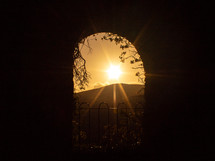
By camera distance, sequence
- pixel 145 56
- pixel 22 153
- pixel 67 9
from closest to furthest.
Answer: pixel 22 153, pixel 67 9, pixel 145 56

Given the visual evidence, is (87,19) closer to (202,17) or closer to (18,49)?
(18,49)

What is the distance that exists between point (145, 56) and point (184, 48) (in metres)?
1.02

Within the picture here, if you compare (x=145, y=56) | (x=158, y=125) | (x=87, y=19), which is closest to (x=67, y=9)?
(x=87, y=19)

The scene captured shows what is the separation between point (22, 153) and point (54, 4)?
242 cm

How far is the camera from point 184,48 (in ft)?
11.0

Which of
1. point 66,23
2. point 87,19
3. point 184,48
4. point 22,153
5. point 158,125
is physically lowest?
point 22,153

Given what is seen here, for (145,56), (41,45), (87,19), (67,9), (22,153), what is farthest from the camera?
(145,56)

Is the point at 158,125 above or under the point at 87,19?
under

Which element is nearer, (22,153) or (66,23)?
(22,153)

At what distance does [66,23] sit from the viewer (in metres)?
3.18

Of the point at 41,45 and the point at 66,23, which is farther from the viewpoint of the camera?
the point at 66,23

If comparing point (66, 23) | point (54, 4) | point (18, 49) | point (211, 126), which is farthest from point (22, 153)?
point (211, 126)

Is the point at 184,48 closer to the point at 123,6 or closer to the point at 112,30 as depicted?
the point at 123,6

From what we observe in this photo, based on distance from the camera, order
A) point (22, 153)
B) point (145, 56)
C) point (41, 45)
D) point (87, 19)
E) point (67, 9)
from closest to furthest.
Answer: point (22, 153) < point (41, 45) < point (67, 9) < point (87, 19) < point (145, 56)
